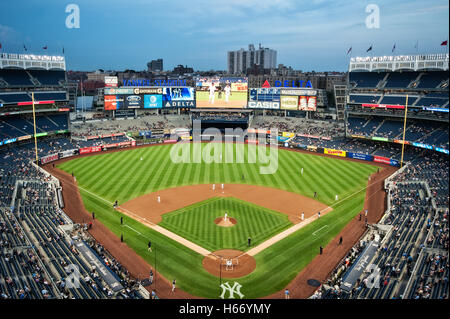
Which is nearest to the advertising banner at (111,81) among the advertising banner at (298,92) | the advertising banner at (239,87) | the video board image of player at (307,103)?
the advertising banner at (239,87)

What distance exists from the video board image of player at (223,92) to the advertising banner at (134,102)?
44.4 feet

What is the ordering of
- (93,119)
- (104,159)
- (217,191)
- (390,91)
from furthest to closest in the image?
(93,119), (390,91), (104,159), (217,191)

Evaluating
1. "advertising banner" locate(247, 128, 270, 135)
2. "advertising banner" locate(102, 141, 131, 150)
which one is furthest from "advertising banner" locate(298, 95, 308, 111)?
"advertising banner" locate(102, 141, 131, 150)

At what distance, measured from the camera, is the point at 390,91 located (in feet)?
206

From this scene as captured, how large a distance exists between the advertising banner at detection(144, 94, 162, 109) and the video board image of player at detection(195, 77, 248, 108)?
30.5ft

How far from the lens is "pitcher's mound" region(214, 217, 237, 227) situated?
31906 millimetres

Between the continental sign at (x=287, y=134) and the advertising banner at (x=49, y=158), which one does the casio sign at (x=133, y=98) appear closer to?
the advertising banner at (x=49, y=158)

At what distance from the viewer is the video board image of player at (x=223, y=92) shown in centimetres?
7950

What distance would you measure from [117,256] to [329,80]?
146438mm

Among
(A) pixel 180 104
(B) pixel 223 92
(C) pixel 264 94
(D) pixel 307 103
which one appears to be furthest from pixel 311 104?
(A) pixel 180 104

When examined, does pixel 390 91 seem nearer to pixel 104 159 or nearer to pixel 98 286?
pixel 104 159

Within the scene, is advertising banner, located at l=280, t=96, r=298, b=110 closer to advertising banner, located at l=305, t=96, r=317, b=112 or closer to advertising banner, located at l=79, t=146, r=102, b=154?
advertising banner, located at l=305, t=96, r=317, b=112

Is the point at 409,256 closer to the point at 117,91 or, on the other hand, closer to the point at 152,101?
the point at 152,101
